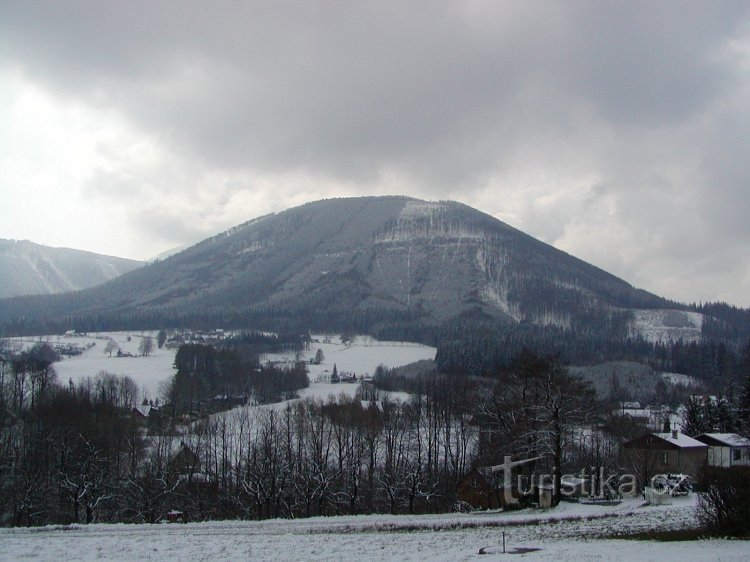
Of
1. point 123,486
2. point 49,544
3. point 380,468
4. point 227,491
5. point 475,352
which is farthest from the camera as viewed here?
point 475,352

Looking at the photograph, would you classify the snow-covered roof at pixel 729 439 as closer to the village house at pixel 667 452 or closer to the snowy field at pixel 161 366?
the village house at pixel 667 452

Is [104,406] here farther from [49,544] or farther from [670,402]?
[670,402]

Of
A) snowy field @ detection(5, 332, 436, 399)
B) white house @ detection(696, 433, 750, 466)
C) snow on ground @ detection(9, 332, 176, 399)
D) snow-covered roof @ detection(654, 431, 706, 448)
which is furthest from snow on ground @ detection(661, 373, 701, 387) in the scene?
snow on ground @ detection(9, 332, 176, 399)

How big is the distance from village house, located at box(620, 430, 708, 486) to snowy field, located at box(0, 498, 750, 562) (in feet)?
68.2

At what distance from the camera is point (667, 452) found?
2608 inches

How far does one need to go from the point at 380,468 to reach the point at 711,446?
33.4 meters

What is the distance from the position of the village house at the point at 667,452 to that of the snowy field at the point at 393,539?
20.8 metres

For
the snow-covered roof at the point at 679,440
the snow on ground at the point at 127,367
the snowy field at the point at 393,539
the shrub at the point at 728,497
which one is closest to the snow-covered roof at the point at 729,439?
the snow-covered roof at the point at 679,440

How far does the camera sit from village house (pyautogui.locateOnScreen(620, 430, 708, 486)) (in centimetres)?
6012

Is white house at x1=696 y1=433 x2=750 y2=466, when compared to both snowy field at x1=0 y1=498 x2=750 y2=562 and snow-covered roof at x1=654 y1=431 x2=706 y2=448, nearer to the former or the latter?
snow-covered roof at x1=654 y1=431 x2=706 y2=448

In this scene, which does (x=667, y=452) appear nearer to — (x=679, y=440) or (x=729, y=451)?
(x=679, y=440)

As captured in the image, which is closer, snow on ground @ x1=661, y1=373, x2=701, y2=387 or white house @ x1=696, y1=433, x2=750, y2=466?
white house @ x1=696, y1=433, x2=750, y2=466

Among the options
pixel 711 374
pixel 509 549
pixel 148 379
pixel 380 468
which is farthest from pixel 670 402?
pixel 509 549

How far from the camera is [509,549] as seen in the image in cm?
2434
